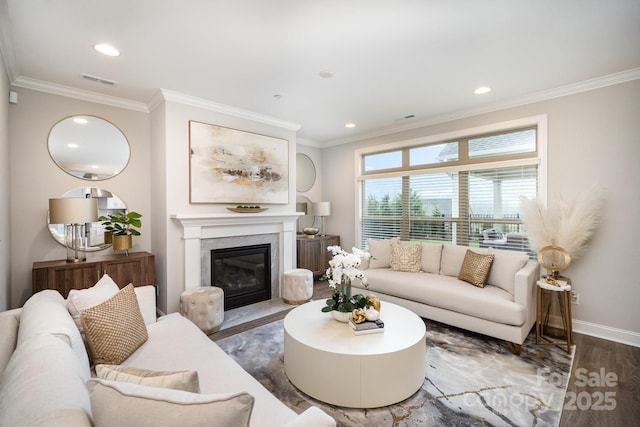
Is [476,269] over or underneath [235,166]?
underneath

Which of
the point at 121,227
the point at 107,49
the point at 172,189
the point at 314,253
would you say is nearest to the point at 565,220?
the point at 314,253

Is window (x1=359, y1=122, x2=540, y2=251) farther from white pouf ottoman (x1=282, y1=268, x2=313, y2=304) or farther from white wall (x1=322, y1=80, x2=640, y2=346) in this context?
white pouf ottoman (x1=282, y1=268, x2=313, y2=304)

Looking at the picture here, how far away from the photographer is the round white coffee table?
190 centimetres

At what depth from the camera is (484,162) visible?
3.86 metres

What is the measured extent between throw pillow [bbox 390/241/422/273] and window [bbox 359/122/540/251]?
2.22 ft

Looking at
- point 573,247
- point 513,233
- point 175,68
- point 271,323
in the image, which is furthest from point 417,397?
point 175,68

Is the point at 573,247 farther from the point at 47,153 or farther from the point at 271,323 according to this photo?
the point at 47,153

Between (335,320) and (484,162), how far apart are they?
2.97 metres

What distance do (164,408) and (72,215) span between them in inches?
110

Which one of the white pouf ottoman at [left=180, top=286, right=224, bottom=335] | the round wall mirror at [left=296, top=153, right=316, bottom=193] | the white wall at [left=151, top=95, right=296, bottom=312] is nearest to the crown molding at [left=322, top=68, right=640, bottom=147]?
the round wall mirror at [left=296, top=153, right=316, bottom=193]

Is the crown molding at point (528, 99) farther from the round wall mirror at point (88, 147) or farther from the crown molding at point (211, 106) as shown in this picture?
the round wall mirror at point (88, 147)

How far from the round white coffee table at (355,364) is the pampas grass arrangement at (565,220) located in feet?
6.11

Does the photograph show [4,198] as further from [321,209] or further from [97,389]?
[321,209]

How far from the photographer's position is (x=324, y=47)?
2400 millimetres
